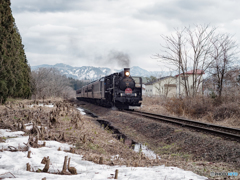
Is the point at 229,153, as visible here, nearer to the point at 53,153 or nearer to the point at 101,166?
the point at 101,166

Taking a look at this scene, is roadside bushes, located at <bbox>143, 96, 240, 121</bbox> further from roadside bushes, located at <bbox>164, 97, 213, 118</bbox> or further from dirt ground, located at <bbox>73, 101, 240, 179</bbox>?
dirt ground, located at <bbox>73, 101, 240, 179</bbox>

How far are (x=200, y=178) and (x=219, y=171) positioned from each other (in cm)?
101

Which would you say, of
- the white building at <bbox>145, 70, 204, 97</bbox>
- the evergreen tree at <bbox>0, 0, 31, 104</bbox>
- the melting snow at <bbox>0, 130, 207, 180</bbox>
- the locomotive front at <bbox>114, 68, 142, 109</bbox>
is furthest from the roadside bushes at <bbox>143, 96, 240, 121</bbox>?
the evergreen tree at <bbox>0, 0, 31, 104</bbox>

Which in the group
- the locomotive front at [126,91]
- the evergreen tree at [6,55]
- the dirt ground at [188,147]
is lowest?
the dirt ground at [188,147]

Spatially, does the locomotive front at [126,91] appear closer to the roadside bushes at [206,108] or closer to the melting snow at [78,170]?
the roadside bushes at [206,108]

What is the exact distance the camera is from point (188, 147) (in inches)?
330

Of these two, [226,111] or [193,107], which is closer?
[226,111]

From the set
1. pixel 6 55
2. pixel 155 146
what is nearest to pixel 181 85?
pixel 6 55

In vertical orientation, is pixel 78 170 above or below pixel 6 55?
below

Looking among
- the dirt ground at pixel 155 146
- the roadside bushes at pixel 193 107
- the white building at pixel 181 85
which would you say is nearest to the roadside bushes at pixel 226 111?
the roadside bushes at pixel 193 107

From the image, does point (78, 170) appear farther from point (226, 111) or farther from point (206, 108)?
point (206, 108)

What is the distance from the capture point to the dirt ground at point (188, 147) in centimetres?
579

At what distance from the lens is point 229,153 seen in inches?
270

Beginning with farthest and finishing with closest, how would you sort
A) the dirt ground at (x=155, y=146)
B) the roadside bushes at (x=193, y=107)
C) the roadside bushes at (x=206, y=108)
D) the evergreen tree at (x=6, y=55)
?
the evergreen tree at (x=6, y=55) < the roadside bushes at (x=193, y=107) < the roadside bushes at (x=206, y=108) < the dirt ground at (x=155, y=146)
